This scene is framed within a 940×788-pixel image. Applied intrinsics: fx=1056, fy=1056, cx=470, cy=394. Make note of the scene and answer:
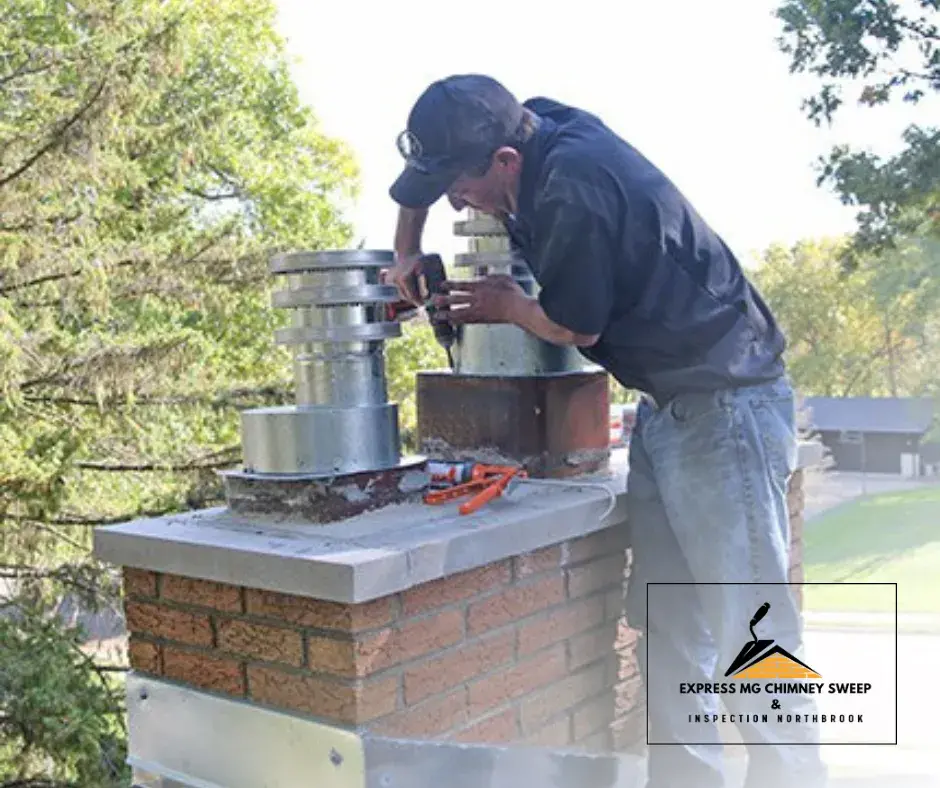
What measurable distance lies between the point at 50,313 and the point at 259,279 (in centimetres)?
160

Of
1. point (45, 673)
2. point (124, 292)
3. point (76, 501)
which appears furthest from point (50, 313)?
point (45, 673)

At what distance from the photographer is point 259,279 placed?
8.50m

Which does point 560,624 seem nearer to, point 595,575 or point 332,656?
Result: point 595,575

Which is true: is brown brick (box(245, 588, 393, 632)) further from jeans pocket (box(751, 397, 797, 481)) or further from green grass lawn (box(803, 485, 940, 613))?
green grass lawn (box(803, 485, 940, 613))

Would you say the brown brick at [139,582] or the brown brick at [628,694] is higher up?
the brown brick at [139,582]

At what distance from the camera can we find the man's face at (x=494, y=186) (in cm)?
220

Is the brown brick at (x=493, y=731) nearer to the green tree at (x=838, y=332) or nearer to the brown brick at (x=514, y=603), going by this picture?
the brown brick at (x=514, y=603)

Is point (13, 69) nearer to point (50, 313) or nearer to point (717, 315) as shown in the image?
point (50, 313)

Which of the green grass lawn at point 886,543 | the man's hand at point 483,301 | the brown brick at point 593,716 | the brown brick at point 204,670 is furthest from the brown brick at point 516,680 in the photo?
the green grass lawn at point 886,543

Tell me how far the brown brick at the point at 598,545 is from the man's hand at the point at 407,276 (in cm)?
67

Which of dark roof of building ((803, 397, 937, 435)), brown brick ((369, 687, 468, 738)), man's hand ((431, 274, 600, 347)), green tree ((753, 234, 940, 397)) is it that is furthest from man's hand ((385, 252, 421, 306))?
dark roof of building ((803, 397, 937, 435))

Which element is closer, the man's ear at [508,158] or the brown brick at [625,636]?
the man's ear at [508,158]

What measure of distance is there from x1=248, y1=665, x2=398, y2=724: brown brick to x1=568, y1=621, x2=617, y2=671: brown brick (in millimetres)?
625

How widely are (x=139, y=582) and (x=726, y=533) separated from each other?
1.21 m
